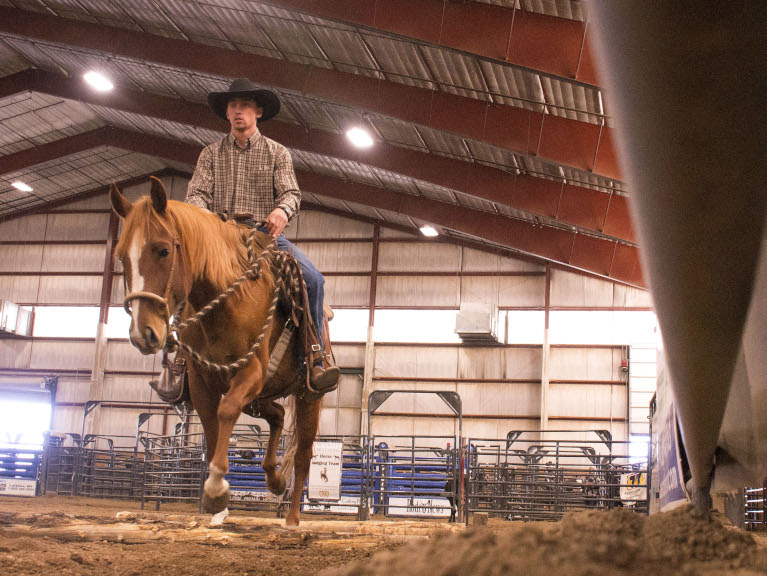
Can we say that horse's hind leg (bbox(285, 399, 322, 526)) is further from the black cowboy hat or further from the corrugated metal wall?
the corrugated metal wall

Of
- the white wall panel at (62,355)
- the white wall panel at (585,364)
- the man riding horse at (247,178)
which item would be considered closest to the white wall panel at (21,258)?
the white wall panel at (62,355)

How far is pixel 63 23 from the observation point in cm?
1723

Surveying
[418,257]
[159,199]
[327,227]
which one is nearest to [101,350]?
[327,227]

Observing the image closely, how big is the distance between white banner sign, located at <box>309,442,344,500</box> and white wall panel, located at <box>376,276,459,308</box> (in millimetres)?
12995

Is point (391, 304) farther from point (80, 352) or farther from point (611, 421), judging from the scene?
point (80, 352)

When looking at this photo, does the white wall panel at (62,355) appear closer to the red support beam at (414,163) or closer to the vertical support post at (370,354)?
the red support beam at (414,163)

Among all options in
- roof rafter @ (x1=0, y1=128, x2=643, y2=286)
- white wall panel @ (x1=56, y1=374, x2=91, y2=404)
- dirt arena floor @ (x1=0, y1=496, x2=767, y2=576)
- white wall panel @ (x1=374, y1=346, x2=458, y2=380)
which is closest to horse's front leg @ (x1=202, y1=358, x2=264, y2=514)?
dirt arena floor @ (x1=0, y1=496, x2=767, y2=576)

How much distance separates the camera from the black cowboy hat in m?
5.23

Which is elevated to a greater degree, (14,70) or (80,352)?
(14,70)

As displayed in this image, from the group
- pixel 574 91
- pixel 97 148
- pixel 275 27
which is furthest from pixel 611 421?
pixel 97 148

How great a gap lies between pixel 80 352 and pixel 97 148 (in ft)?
23.7

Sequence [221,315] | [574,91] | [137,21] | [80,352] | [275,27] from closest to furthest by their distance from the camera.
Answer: [221,315] → [574,91] → [275,27] → [137,21] → [80,352]

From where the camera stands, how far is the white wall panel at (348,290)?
84.8 feet

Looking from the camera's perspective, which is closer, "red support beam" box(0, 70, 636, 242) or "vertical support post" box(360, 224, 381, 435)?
"red support beam" box(0, 70, 636, 242)
